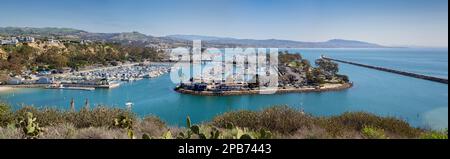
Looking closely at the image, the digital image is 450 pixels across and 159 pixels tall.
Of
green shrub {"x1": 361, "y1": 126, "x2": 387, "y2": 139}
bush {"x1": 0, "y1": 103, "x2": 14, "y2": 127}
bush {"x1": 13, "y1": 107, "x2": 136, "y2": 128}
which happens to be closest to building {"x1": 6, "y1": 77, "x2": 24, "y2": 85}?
bush {"x1": 0, "y1": 103, "x2": 14, "y2": 127}

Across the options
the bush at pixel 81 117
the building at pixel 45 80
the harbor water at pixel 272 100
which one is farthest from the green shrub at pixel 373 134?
the building at pixel 45 80

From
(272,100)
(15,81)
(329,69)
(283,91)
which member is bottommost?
(272,100)

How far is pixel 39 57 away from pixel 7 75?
4211mm

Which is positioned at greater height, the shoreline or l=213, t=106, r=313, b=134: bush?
l=213, t=106, r=313, b=134: bush

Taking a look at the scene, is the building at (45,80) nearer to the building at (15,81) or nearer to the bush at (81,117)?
the building at (15,81)

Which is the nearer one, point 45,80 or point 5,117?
point 5,117

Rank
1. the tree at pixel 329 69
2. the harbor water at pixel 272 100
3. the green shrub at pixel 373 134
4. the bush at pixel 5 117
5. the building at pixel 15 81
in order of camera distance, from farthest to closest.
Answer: the tree at pixel 329 69, the building at pixel 15 81, the harbor water at pixel 272 100, the bush at pixel 5 117, the green shrub at pixel 373 134

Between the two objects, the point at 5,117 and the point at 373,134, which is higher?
the point at 373,134

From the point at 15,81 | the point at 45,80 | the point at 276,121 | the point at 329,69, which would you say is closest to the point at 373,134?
the point at 276,121

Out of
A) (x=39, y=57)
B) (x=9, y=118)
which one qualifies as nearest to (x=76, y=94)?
(x=39, y=57)

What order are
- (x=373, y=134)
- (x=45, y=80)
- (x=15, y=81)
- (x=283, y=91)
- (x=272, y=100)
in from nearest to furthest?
(x=373, y=134) → (x=272, y=100) → (x=15, y=81) → (x=283, y=91) → (x=45, y=80)

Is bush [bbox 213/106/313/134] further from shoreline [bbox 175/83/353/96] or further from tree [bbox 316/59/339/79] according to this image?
tree [bbox 316/59/339/79]

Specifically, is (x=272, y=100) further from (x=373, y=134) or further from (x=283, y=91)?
(x=373, y=134)
